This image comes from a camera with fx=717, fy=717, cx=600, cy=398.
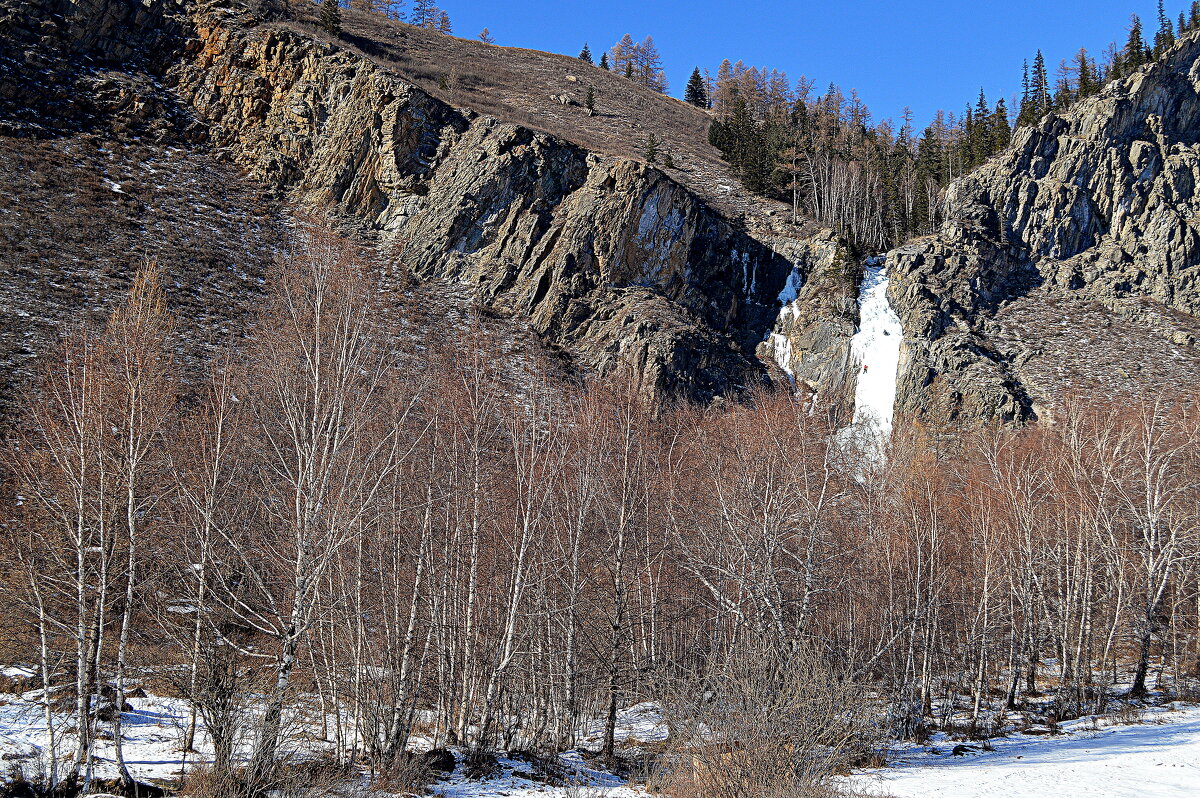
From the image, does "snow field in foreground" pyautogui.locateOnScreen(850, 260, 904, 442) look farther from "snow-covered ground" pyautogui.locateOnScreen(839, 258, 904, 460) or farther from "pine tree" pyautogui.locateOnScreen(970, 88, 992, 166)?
"pine tree" pyautogui.locateOnScreen(970, 88, 992, 166)

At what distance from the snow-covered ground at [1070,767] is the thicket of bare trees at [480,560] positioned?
1.51 metres

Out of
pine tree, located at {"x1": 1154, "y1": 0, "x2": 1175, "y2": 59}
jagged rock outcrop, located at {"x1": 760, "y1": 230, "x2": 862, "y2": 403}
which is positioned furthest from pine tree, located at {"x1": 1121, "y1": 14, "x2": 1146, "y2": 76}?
jagged rock outcrop, located at {"x1": 760, "y1": 230, "x2": 862, "y2": 403}

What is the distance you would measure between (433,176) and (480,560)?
3848 cm

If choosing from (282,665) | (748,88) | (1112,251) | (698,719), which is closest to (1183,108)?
(1112,251)

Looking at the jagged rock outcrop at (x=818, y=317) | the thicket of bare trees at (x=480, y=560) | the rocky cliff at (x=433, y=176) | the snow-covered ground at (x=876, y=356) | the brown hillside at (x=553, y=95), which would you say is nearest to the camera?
the thicket of bare trees at (x=480, y=560)

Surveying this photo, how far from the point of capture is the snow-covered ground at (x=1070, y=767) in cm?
1245

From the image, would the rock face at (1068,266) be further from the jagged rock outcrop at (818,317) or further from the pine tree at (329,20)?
the pine tree at (329,20)

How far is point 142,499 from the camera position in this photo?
14.3 m

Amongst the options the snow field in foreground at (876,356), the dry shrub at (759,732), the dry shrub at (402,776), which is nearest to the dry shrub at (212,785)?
the dry shrub at (402,776)

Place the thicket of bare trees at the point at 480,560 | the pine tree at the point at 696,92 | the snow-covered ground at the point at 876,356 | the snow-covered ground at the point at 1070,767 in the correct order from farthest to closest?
the pine tree at the point at 696,92
the snow-covered ground at the point at 876,356
the snow-covered ground at the point at 1070,767
the thicket of bare trees at the point at 480,560

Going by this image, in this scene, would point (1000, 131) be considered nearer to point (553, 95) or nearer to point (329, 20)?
point (553, 95)

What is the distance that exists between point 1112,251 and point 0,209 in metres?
72.9

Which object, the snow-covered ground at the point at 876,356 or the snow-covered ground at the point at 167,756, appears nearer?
the snow-covered ground at the point at 167,756

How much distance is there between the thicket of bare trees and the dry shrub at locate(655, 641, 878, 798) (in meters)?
0.08
